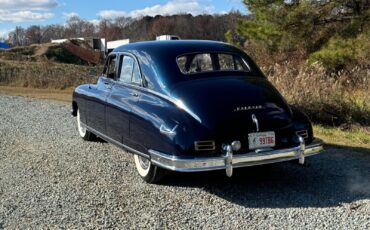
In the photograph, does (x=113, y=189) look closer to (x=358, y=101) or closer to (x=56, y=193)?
(x=56, y=193)

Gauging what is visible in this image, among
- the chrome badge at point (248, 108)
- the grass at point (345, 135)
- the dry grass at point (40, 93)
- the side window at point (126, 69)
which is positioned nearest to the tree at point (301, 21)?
the dry grass at point (40, 93)

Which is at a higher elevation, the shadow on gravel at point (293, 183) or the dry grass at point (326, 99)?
the dry grass at point (326, 99)

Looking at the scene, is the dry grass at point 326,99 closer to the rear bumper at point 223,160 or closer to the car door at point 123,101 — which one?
the rear bumper at point 223,160

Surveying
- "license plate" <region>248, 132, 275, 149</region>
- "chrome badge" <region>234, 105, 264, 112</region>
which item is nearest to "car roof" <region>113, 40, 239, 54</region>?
"chrome badge" <region>234, 105, 264, 112</region>

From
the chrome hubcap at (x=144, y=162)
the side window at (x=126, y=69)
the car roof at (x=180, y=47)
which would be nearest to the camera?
the chrome hubcap at (x=144, y=162)

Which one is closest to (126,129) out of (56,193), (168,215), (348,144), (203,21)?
(56,193)

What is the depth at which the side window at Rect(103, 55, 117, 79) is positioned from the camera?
7014mm

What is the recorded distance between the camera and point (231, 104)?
17.4 feet

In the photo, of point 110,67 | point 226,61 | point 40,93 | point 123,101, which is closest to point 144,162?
point 123,101

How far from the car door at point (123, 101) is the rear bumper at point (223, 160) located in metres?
0.75

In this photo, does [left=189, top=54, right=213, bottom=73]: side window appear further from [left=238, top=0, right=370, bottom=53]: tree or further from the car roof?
[left=238, top=0, right=370, bottom=53]: tree

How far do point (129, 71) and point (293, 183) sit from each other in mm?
2621

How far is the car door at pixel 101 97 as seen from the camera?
6.88m

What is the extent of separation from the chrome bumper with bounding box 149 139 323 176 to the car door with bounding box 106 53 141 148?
2.50 feet
